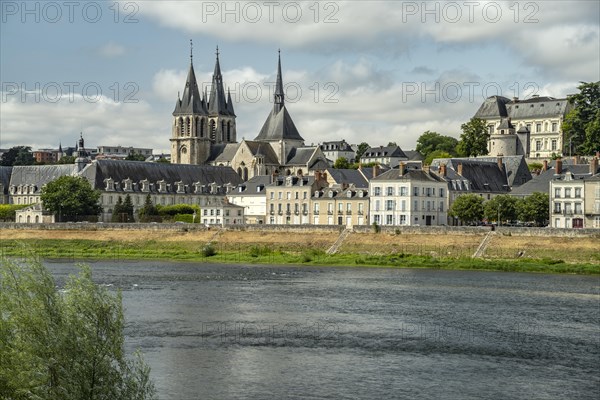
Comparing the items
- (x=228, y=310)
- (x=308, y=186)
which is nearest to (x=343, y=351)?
(x=228, y=310)

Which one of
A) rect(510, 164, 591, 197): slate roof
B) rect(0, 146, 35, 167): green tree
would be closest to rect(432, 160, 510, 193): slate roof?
rect(510, 164, 591, 197): slate roof

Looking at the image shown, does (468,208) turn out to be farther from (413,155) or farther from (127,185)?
(413,155)

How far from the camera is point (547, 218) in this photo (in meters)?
86.8

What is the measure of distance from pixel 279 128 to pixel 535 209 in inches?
2669

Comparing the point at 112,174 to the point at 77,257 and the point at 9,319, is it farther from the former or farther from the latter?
the point at 9,319

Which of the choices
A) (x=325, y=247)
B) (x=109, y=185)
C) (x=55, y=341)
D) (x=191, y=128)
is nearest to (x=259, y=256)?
(x=325, y=247)

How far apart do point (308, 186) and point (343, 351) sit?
63377 mm

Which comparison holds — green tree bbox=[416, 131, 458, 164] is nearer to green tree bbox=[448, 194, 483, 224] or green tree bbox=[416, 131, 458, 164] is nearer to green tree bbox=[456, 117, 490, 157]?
green tree bbox=[456, 117, 490, 157]

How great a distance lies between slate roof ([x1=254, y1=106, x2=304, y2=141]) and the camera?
485 feet

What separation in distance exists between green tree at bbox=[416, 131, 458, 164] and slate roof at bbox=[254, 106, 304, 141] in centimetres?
2152

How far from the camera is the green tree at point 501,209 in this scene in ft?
287

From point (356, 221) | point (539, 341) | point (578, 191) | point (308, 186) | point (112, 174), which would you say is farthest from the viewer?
point (112, 174)

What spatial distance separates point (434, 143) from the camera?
513 feet

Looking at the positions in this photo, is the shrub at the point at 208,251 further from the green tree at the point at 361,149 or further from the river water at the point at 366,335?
the green tree at the point at 361,149
